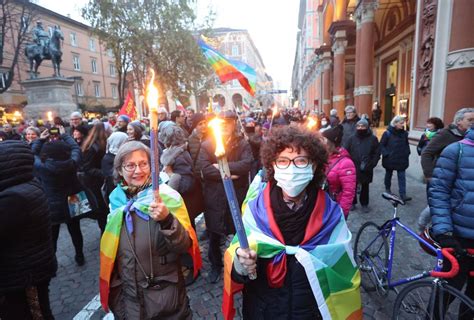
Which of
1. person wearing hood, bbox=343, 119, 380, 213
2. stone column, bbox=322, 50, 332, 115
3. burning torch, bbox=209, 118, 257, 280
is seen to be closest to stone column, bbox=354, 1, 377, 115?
person wearing hood, bbox=343, 119, 380, 213

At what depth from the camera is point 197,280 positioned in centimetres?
395

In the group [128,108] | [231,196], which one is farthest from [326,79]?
[231,196]

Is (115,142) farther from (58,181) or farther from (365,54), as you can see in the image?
(365,54)

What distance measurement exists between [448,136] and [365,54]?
941 centimetres

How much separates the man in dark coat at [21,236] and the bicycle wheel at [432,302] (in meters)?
3.10

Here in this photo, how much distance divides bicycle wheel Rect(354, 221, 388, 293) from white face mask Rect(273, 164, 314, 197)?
2193 mm

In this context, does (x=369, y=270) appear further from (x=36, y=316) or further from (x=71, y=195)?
(x=71, y=195)

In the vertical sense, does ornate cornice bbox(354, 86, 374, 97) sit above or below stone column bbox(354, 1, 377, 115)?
below

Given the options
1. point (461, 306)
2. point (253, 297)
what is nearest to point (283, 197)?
point (253, 297)

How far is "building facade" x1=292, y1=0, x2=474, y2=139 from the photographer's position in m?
6.95

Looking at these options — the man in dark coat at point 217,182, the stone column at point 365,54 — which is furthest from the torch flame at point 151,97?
the stone column at point 365,54

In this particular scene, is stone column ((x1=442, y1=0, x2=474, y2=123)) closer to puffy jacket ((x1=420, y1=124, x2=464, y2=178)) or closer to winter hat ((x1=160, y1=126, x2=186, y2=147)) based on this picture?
puffy jacket ((x1=420, y1=124, x2=464, y2=178))

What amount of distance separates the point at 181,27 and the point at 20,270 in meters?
21.0

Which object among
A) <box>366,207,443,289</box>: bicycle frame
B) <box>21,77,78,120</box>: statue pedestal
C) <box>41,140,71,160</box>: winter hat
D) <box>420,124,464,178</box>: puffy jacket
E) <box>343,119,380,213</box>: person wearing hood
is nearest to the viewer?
<box>366,207,443,289</box>: bicycle frame
